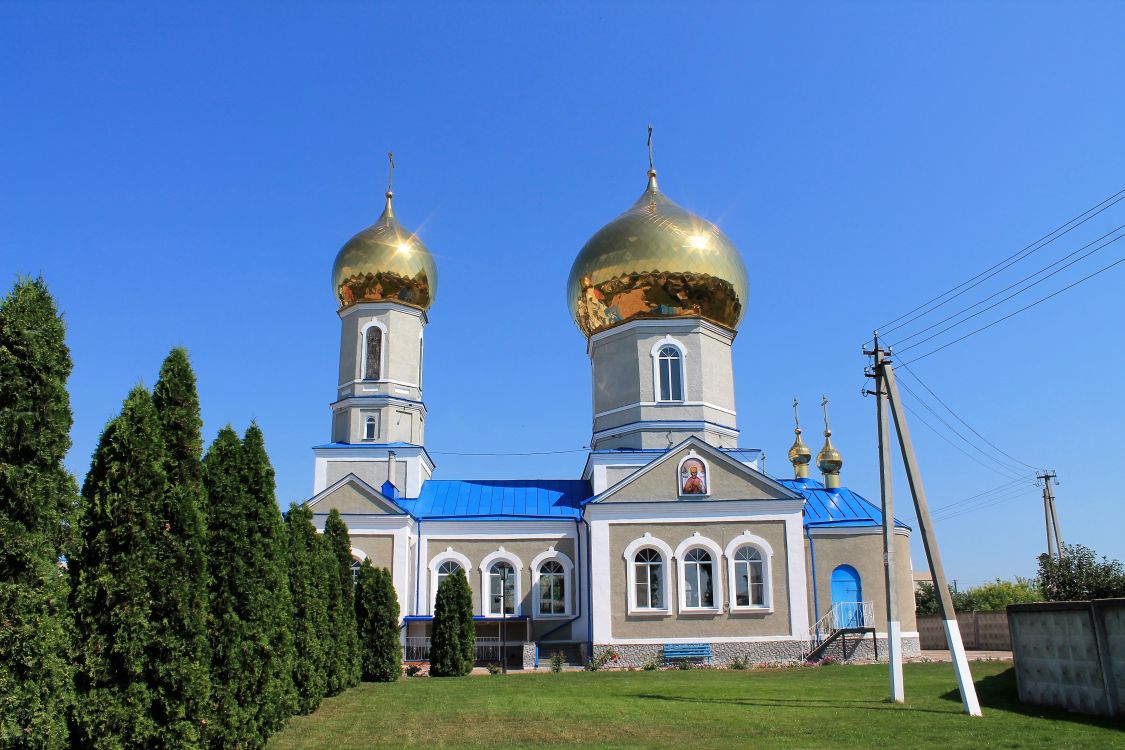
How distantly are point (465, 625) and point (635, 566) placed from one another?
4855 mm

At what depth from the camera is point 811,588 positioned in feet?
81.0

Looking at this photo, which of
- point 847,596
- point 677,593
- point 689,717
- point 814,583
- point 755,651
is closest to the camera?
point 689,717

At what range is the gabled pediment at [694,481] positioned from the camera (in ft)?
Answer: 80.3

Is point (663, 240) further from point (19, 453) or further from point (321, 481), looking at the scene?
point (19, 453)

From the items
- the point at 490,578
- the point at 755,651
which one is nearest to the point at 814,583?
the point at 755,651

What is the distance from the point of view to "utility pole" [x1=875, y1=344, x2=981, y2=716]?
493 inches

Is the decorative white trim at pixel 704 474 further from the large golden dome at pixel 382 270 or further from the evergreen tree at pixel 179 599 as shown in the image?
the evergreen tree at pixel 179 599

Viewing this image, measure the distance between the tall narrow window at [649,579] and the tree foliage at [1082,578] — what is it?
9457mm

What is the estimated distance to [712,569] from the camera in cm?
2425

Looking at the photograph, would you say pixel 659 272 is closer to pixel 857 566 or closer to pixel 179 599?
pixel 857 566

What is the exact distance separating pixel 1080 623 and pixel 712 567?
501 inches

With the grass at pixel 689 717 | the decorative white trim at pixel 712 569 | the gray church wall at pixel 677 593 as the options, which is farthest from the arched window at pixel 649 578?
the grass at pixel 689 717

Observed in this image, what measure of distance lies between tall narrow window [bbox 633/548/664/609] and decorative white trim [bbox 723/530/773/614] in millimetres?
1746

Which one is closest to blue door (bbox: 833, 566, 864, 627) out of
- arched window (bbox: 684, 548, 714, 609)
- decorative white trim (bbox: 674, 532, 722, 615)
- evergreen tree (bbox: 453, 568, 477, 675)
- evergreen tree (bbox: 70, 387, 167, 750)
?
decorative white trim (bbox: 674, 532, 722, 615)
